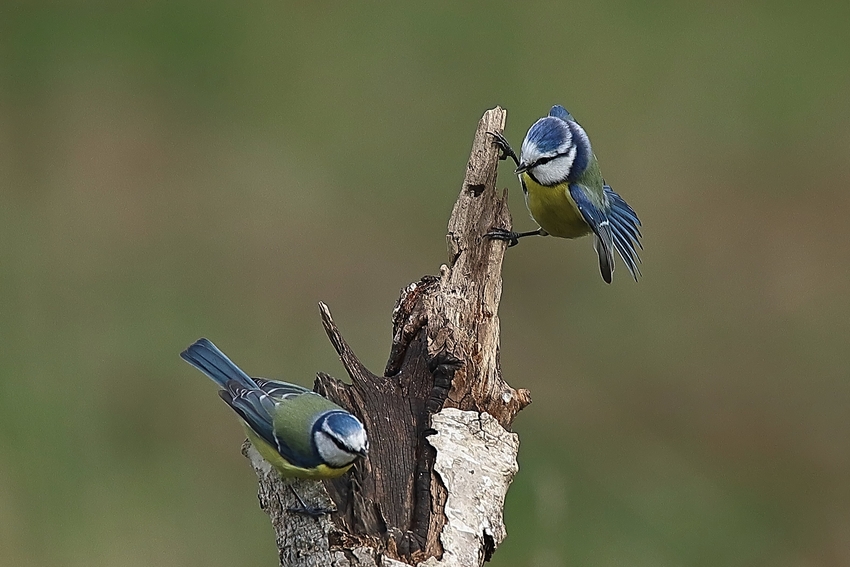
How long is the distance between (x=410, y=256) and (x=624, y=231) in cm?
345

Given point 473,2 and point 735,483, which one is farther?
point 473,2

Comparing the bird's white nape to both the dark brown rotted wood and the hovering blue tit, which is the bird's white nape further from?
the hovering blue tit

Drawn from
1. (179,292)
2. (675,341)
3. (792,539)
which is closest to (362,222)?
(179,292)

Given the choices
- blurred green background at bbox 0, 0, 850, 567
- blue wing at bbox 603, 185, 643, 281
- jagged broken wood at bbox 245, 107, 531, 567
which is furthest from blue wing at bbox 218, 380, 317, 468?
blue wing at bbox 603, 185, 643, 281

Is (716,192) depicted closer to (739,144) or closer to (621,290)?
(739,144)

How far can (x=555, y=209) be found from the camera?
4.56 m

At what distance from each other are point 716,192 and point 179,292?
4150 millimetres

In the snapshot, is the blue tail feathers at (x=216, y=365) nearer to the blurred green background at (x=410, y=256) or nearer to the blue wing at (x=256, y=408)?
the blue wing at (x=256, y=408)

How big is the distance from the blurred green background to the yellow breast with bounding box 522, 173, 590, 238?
1.09 m

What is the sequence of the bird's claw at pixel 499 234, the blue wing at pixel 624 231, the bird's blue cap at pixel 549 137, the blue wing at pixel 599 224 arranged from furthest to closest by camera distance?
1. the blue wing at pixel 624 231
2. the blue wing at pixel 599 224
3. the bird's blue cap at pixel 549 137
4. the bird's claw at pixel 499 234

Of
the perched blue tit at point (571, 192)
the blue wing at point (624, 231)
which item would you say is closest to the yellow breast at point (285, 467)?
the perched blue tit at point (571, 192)

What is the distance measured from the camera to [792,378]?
719 cm

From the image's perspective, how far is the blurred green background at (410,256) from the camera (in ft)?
19.1

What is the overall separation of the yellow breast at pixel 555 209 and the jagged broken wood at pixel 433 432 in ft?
1.73
